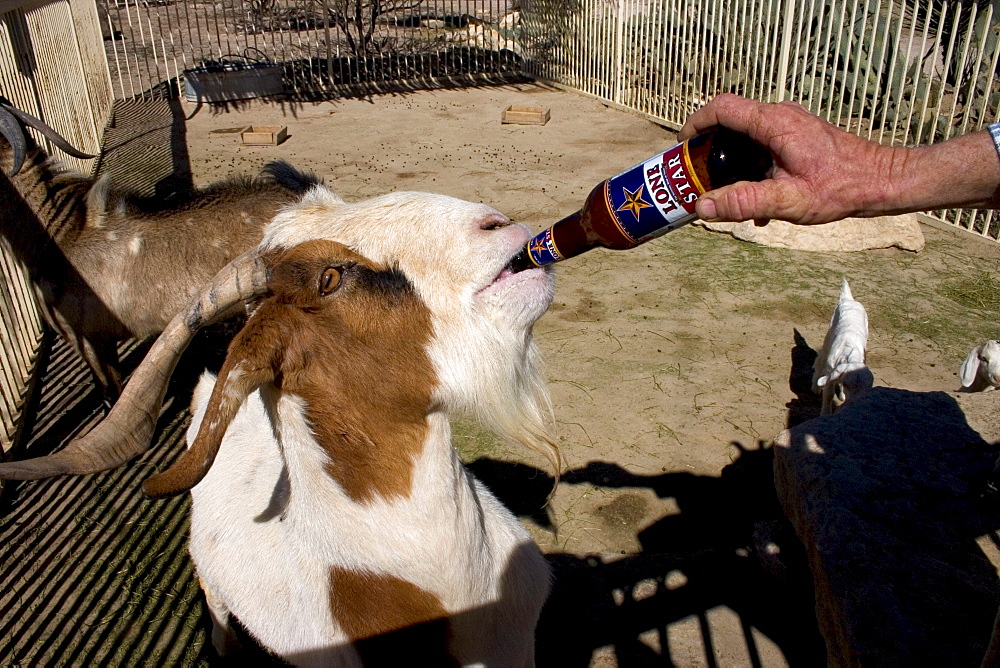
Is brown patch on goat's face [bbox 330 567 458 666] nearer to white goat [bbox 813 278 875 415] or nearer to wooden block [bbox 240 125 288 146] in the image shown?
white goat [bbox 813 278 875 415]

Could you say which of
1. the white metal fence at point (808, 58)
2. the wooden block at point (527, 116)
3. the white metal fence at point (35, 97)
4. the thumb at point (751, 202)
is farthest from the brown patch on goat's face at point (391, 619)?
the wooden block at point (527, 116)

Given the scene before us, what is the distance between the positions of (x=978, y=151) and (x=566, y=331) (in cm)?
425

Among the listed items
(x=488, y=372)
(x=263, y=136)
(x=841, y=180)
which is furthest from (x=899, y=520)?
(x=263, y=136)

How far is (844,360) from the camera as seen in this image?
424 centimetres

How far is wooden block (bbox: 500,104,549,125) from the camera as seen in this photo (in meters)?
11.8

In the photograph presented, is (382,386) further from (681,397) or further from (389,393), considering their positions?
(681,397)

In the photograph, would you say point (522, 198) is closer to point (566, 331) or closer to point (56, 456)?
point (566, 331)

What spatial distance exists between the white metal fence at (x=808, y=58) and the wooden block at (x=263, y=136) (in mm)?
5658

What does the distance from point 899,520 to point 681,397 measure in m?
2.13

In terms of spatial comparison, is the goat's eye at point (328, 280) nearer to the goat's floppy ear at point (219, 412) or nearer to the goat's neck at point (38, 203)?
the goat's floppy ear at point (219, 412)

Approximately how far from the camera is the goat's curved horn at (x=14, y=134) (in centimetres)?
444

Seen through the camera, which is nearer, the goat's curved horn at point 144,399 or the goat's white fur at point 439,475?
the goat's curved horn at point 144,399

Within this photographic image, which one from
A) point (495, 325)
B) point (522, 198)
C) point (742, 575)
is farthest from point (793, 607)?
point (522, 198)

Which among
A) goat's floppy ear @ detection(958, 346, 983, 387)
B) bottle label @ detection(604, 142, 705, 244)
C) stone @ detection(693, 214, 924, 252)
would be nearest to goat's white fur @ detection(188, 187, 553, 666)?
bottle label @ detection(604, 142, 705, 244)
